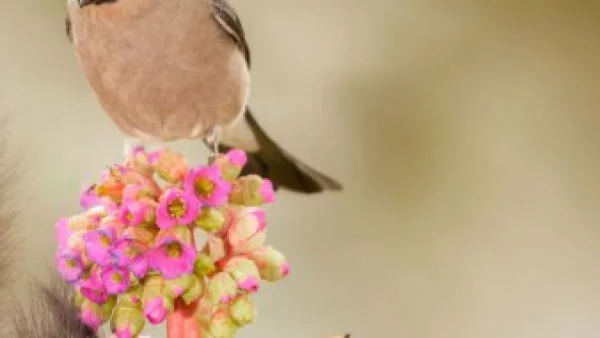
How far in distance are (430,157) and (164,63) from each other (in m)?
0.47

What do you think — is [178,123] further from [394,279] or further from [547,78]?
[547,78]

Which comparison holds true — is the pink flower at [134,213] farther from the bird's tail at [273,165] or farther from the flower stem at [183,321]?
the bird's tail at [273,165]

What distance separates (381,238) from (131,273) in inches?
19.2

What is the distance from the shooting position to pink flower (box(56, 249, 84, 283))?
1.75ft

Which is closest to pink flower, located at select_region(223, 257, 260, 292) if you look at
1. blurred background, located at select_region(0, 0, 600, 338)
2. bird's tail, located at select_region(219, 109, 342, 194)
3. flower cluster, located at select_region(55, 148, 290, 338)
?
flower cluster, located at select_region(55, 148, 290, 338)

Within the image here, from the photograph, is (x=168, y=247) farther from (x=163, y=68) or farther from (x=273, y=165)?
(x=273, y=165)

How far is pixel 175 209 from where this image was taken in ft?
1.71

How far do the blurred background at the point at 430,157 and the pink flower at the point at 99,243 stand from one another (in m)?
0.41

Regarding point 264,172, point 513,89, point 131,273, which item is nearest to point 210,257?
point 131,273

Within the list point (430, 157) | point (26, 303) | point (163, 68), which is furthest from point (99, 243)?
point (430, 157)

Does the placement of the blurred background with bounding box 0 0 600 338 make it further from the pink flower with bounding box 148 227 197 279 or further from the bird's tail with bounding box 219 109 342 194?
the pink flower with bounding box 148 227 197 279

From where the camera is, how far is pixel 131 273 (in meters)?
0.52

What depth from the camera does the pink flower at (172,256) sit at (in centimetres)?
51

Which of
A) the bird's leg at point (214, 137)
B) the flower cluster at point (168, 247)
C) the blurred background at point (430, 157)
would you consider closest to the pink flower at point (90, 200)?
the flower cluster at point (168, 247)
